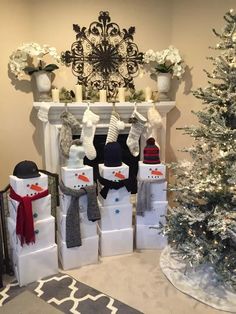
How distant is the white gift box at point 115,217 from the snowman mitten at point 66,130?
2.41ft

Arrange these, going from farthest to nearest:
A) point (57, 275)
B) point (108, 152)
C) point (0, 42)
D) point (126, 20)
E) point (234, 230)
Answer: point (126, 20) → point (0, 42) → point (108, 152) → point (57, 275) → point (234, 230)

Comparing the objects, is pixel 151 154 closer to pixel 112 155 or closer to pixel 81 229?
pixel 112 155

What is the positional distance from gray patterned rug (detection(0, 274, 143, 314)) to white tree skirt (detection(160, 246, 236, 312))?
0.46 m

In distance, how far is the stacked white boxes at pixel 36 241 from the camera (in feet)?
7.46

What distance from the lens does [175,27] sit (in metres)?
3.43

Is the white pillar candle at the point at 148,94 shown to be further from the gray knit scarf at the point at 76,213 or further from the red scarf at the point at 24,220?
the red scarf at the point at 24,220

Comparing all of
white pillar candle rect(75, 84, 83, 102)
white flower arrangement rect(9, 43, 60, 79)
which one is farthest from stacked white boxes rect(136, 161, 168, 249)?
white flower arrangement rect(9, 43, 60, 79)

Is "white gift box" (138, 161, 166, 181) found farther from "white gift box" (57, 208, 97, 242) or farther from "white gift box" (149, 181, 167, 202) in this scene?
"white gift box" (57, 208, 97, 242)

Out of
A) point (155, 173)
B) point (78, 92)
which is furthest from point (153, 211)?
point (78, 92)

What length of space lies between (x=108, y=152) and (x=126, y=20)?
1.64 meters

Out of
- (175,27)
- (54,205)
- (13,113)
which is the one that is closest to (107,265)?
(54,205)

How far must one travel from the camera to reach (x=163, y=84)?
336 centimetres

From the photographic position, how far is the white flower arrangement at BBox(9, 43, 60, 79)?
2.94 meters

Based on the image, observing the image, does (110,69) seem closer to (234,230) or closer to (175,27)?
(175,27)
